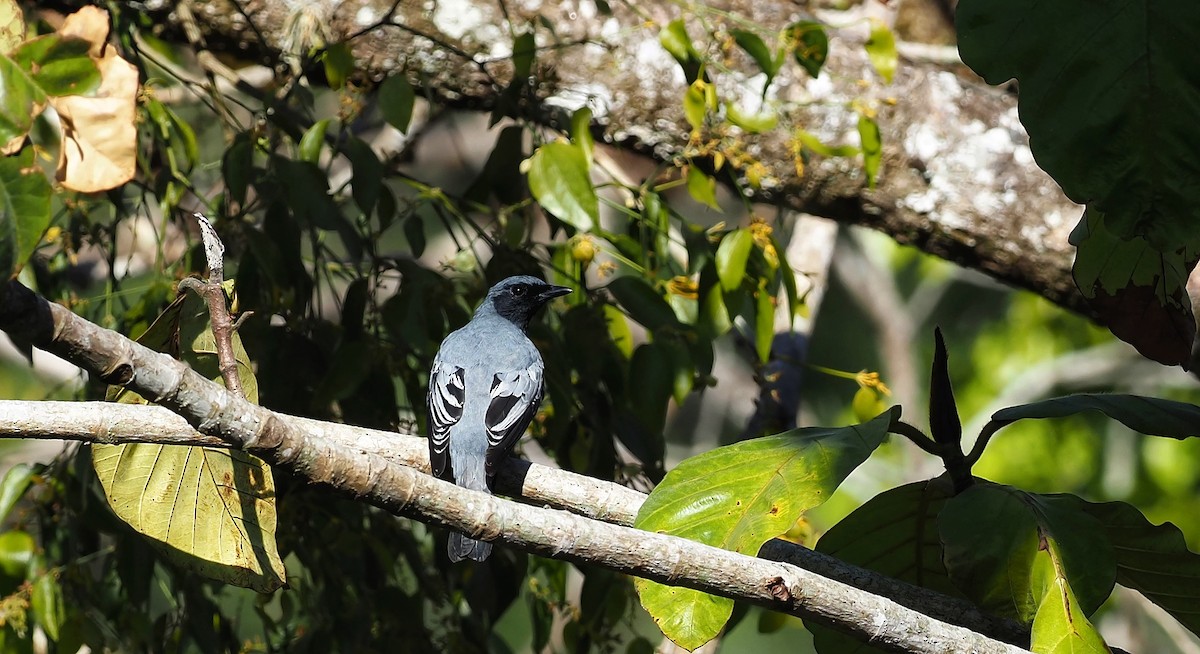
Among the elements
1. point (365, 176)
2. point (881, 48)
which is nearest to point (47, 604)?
point (365, 176)

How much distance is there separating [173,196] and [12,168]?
5.77ft

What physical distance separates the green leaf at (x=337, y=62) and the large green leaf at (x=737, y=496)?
1.70 metres

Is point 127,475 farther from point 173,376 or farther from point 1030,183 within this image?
point 1030,183

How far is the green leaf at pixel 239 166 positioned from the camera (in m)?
3.02

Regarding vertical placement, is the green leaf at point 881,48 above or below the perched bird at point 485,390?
above

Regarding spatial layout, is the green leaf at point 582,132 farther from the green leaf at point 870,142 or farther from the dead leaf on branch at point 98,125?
the dead leaf on branch at point 98,125

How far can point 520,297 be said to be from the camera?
380 centimetres

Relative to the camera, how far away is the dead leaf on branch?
1.83m

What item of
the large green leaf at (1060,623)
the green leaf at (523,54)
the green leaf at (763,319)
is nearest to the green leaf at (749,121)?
the green leaf at (763,319)

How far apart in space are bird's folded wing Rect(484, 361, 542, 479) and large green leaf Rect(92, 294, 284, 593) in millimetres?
770

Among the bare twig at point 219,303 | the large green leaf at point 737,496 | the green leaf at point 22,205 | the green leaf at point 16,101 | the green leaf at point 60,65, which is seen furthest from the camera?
the large green leaf at point 737,496

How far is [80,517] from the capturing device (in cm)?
314

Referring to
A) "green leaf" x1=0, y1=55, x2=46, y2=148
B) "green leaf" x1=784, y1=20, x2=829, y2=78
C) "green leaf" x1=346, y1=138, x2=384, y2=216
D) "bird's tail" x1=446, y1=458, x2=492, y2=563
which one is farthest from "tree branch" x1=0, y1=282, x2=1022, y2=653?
"green leaf" x1=784, y1=20, x2=829, y2=78

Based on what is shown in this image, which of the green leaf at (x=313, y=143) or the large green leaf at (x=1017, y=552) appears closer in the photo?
the large green leaf at (x=1017, y=552)
